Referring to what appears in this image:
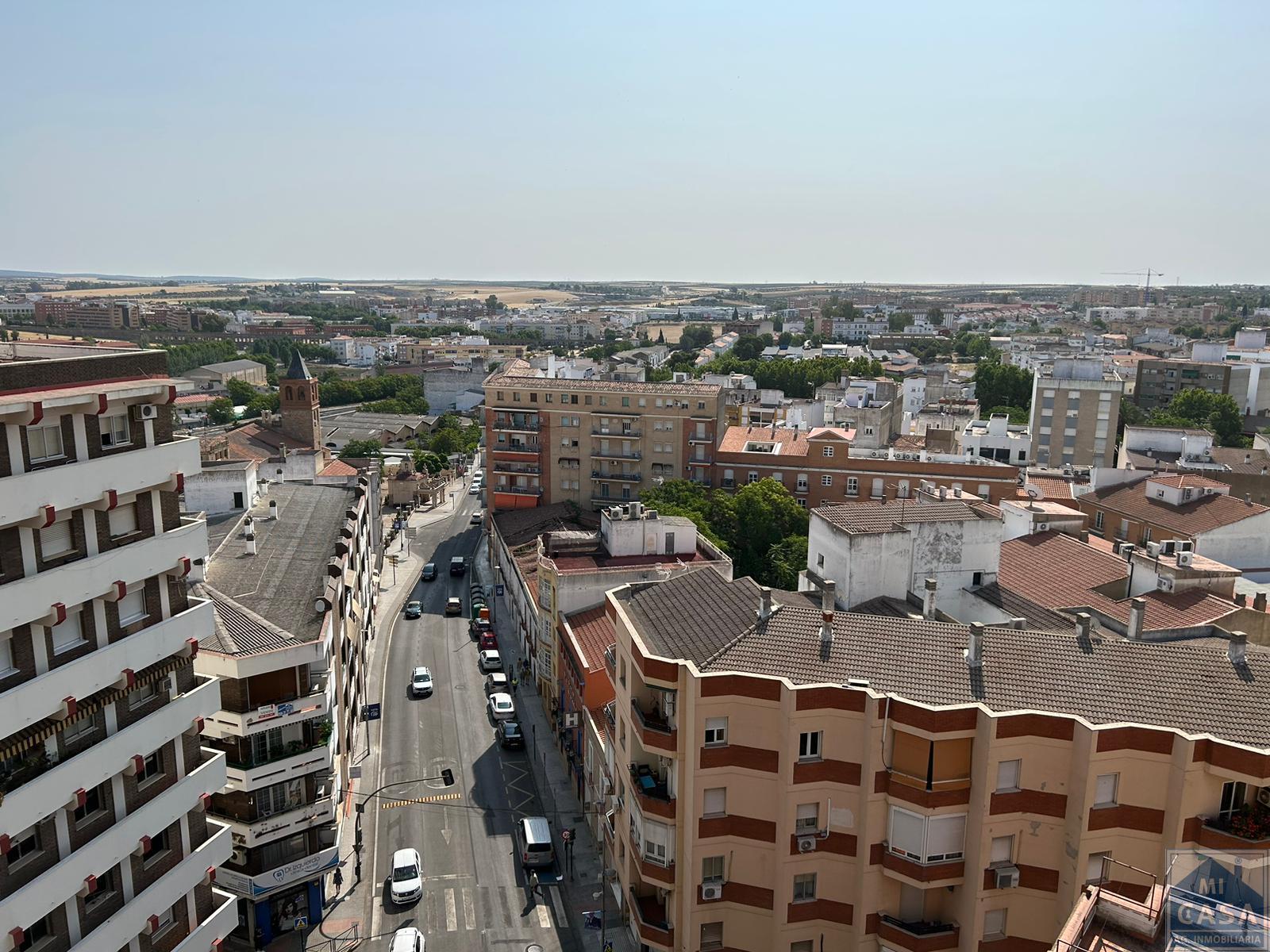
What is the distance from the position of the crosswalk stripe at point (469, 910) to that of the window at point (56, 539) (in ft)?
69.9

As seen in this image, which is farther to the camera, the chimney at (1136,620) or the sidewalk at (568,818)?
the sidewalk at (568,818)

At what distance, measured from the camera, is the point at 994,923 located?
25875mm

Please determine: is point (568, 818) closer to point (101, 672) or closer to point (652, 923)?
point (652, 923)

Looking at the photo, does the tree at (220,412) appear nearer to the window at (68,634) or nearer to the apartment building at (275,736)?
the apartment building at (275,736)

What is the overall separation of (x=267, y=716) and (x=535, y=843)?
42.2 ft

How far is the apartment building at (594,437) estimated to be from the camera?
79.1 meters

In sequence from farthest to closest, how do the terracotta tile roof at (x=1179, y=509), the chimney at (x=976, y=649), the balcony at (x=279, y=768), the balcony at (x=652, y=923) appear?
the terracotta tile roof at (x=1179, y=509) < the balcony at (x=279, y=768) < the balcony at (x=652, y=923) < the chimney at (x=976, y=649)

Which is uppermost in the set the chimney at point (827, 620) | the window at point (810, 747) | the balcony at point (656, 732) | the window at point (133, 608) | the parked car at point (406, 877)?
the window at point (133, 608)

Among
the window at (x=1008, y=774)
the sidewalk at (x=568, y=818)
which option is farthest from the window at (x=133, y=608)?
the window at (x=1008, y=774)

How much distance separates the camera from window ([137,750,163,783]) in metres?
23.4

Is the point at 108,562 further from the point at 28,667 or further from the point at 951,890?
the point at 951,890

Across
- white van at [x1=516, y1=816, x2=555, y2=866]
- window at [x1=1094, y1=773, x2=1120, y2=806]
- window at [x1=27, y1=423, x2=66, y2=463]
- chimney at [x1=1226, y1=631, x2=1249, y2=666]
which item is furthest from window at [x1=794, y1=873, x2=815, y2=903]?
window at [x1=27, y1=423, x2=66, y2=463]

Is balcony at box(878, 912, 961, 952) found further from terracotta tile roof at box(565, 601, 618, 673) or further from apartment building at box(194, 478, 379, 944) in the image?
apartment building at box(194, 478, 379, 944)

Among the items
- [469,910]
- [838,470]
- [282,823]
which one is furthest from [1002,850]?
[838,470]
